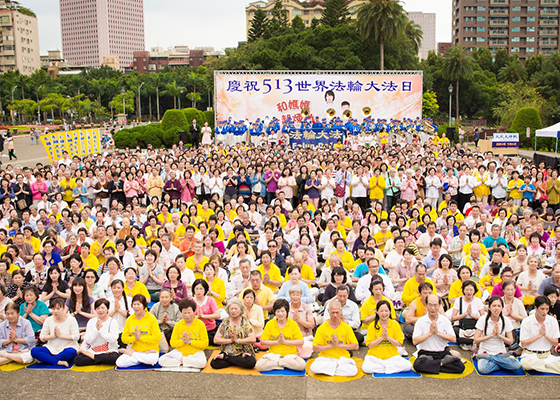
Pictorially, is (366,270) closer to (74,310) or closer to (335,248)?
(335,248)

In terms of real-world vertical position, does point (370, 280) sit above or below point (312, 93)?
below

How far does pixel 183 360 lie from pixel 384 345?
7.74 feet

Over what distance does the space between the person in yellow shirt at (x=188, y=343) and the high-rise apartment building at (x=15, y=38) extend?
103 metres

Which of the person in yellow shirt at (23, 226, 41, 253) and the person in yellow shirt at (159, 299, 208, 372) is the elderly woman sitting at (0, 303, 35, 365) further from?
the person in yellow shirt at (23, 226, 41, 253)

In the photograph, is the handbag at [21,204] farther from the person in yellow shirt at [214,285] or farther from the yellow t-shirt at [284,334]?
the yellow t-shirt at [284,334]

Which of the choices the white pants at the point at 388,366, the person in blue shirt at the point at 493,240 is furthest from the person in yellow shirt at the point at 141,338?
the person in blue shirt at the point at 493,240

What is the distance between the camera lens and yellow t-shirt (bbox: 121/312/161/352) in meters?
6.34

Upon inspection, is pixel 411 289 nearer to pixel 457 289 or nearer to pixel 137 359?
pixel 457 289

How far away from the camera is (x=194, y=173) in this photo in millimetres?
14156

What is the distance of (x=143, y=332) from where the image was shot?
635cm

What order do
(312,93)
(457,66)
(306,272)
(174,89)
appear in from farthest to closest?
(174,89)
(457,66)
(312,93)
(306,272)

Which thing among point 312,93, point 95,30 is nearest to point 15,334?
point 312,93

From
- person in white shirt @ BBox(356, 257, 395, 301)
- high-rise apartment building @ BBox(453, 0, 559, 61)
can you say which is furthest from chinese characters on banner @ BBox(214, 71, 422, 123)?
high-rise apartment building @ BBox(453, 0, 559, 61)

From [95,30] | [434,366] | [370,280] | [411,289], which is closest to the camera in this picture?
[434,366]
